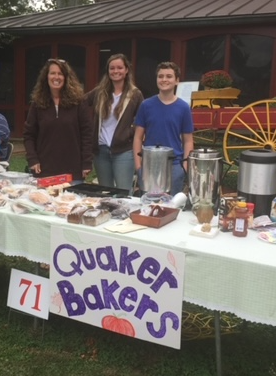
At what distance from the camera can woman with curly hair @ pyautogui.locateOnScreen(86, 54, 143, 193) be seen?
3248mm

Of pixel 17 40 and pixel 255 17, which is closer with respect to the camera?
pixel 255 17

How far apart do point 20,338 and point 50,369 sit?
13.4 inches

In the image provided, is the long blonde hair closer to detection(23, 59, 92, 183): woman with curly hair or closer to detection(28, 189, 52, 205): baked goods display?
detection(23, 59, 92, 183): woman with curly hair

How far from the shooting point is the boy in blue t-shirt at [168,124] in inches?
112

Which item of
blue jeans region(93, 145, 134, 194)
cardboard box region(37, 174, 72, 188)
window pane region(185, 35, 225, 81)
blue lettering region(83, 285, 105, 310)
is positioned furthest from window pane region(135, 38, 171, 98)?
blue lettering region(83, 285, 105, 310)

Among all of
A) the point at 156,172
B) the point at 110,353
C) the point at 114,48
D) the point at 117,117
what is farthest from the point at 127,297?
the point at 114,48

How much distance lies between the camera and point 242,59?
9172mm

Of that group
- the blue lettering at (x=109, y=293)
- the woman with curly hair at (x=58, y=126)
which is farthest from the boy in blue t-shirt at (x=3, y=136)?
the blue lettering at (x=109, y=293)

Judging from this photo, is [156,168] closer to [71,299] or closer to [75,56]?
[71,299]

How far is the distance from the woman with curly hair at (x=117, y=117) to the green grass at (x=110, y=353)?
118 centimetres

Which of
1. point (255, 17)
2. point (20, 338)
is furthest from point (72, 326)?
point (255, 17)

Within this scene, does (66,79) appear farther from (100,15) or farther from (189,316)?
(100,15)

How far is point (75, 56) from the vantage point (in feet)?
34.7

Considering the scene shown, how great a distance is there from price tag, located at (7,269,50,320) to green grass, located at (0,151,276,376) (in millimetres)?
233
